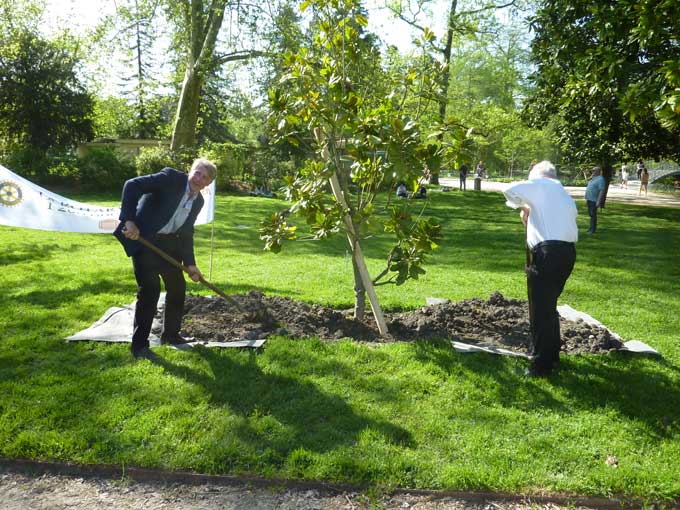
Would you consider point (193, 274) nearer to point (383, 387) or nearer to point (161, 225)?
point (161, 225)

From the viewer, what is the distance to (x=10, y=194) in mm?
7395

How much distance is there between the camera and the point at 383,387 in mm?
4461

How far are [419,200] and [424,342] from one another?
17.4 meters

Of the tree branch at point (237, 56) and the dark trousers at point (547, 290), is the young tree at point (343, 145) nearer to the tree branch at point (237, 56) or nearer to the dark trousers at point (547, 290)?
the dark trousers at point (547, 290)

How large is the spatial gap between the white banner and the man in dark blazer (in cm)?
220

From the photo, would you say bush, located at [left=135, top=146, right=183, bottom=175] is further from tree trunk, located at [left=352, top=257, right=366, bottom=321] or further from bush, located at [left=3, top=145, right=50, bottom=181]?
tree trunk, located at [left=352, top=257, right=366, bottom=321]

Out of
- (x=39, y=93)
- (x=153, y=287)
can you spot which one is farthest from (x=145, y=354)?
(x=39, y=93)

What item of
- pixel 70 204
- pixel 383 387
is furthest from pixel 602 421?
pixel 70 204

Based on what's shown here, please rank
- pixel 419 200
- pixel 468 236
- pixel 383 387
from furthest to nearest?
pixel 419 200
pixel 468 236
pixel 383 387

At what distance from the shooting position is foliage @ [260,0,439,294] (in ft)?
16.5

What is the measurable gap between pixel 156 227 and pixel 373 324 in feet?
8.58

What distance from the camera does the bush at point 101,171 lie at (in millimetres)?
21656

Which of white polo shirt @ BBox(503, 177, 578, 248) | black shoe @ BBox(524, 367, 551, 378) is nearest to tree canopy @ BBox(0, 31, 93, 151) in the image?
white polo shirt @ BBox(503, 177, 578, 248)

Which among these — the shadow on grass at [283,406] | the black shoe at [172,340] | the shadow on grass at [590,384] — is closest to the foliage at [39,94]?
the black shoe at [172,340]
